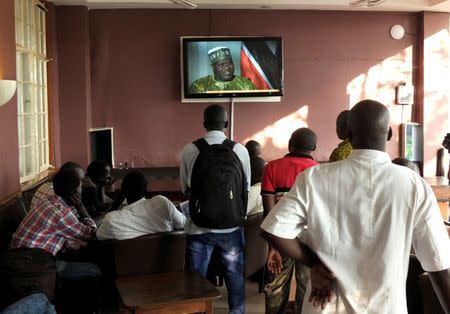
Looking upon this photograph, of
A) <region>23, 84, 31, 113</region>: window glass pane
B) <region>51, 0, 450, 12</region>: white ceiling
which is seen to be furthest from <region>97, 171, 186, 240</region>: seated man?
<region>51, 0, 450, 12</region>: white ceiling

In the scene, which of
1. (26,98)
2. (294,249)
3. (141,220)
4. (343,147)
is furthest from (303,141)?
(26,98)

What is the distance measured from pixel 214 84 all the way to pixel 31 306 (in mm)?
5453

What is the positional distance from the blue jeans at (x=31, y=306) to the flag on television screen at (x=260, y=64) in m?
5.47

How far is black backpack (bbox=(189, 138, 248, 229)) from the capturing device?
138 inches

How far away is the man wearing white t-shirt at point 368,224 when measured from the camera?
1.85 metres

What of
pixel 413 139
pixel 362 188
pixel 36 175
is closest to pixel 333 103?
pixel 413 139

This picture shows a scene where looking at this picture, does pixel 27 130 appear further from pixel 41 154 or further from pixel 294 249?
pixel 294 249

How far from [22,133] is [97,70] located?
221 cm

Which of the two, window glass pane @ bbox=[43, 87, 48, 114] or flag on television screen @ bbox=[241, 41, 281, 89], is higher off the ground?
flag on television screen @ bbox=[241, 41, 281, 89]

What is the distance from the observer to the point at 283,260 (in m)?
3.22

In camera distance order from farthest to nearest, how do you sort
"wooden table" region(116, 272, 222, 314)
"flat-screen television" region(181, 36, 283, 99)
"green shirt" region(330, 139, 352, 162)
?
"flat-screen television" region(181, 36, 283, 99), "green shirt" region(330, 139, 352, 162), "wooden table" region(116, 272, 222, 314)

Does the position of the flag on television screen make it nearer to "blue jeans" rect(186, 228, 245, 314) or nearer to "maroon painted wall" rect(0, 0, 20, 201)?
"maroon painted wall" rect(0, 0, 20, 201)

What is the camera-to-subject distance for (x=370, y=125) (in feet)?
6.23

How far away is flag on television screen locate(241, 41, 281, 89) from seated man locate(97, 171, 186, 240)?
3888 millimetres
